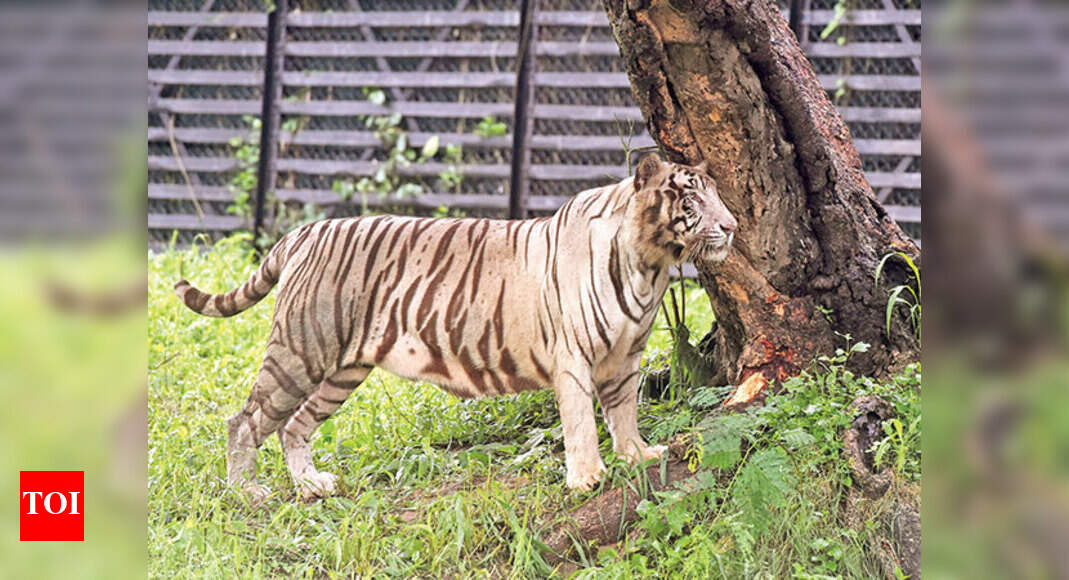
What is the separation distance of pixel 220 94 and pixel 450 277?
581cm

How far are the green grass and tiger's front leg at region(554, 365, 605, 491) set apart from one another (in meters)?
0.08

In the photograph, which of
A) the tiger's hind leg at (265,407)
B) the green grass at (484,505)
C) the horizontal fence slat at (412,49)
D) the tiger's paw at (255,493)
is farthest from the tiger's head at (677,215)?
the horizontal fence slat at (412,49)

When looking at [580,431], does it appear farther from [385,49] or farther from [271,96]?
[271,96]

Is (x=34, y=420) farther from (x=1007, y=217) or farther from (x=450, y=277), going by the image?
(x=450, y=277)

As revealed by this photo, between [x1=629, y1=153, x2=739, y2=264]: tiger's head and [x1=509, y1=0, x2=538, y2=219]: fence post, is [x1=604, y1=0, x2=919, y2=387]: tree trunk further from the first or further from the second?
[x1=509, y1=0, x2=538, y2=219]: fence post

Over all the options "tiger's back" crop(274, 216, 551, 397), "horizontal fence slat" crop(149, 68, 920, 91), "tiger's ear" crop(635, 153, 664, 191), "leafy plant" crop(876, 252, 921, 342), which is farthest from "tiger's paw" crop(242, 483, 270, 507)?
"horizontal fence slat" crop(149, 68, 920, 91)

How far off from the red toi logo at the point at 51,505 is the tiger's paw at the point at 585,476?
2.68 m

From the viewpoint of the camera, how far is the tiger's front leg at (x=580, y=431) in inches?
140

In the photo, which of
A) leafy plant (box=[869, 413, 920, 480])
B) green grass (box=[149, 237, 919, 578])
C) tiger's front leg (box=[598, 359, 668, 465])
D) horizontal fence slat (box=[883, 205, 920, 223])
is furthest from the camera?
horizontal fence slat (box=[883, 205, 920, 223])

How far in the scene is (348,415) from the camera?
16.5ft

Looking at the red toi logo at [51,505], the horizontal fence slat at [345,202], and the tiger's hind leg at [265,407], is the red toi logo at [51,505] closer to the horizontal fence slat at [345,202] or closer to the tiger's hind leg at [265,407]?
the tiger's hind leg at [265,407]

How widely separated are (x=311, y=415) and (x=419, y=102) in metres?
4.83

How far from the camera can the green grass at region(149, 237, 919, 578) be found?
3.19m

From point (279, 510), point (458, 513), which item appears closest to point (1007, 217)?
point (458, 513)
